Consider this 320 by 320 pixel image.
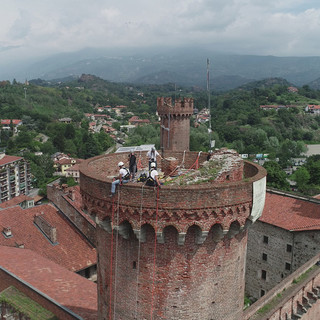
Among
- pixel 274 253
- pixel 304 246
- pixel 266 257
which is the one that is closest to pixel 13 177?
pixel 266 257

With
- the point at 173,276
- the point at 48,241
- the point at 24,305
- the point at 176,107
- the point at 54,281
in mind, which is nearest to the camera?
the point at 173,276

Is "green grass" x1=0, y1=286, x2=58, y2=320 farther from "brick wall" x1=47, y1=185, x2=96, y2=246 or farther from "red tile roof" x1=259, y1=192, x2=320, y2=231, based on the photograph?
"red tile roof" x1=259, y1=192, x2=320, y2=231

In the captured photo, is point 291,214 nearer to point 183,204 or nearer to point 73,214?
point 73,214

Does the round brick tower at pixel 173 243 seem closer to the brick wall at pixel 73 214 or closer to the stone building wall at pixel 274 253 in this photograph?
the stone building wall at pixel 274 253

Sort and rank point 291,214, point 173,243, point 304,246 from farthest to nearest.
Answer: point 291,214, point 304,246, point 173,243

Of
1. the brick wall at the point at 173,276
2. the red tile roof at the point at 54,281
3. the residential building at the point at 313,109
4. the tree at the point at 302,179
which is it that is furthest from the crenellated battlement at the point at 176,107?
the residential building at the point at 313,109

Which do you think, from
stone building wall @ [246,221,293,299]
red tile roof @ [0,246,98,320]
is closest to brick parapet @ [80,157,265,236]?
red tile roof @ [0,246,98,320]
